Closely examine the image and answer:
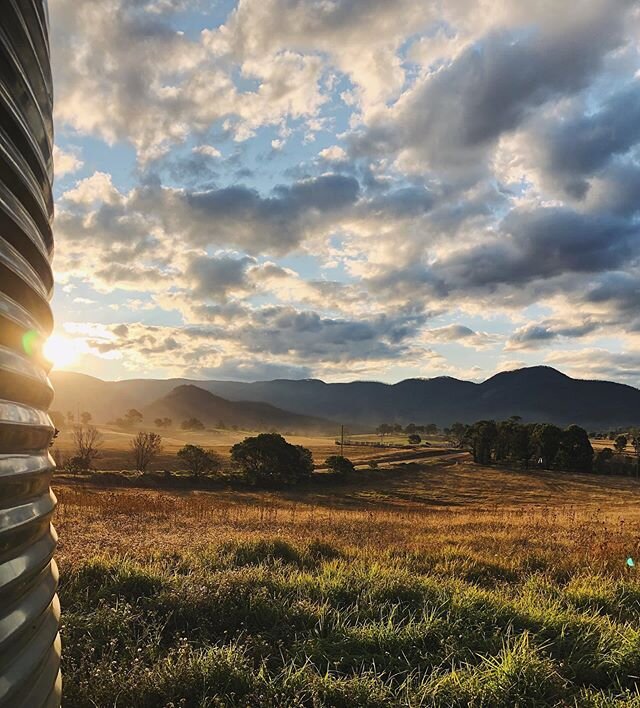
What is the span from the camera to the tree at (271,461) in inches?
2246

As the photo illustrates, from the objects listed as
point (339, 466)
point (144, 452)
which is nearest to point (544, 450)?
point (339, 466)

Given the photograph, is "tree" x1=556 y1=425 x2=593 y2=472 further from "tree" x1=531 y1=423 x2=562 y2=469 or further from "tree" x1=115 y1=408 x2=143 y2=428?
"tree" x1=115 y1=408 x2=143 y2=428

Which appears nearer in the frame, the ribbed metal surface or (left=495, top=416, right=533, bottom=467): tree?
the ribbed metal surface

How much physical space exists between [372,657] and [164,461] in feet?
238

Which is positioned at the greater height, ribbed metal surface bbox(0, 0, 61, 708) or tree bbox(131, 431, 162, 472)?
ribbed metal surface bbox(0, 0, 61, 708)

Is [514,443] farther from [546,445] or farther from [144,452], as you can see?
[144,452]

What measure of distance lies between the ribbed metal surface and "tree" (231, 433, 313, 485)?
5557 centimetres

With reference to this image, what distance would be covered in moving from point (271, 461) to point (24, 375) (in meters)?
57.1

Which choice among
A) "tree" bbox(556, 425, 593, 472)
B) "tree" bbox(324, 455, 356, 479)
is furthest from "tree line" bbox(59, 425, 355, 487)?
"tree" bbox(556, 425, 593, 472)

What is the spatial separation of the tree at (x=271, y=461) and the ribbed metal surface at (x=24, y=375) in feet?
182

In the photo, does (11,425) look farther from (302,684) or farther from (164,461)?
(164,461)

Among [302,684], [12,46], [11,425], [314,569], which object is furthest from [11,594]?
[314,569]

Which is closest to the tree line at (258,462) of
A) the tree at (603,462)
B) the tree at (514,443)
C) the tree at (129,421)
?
the tree at (514,443)

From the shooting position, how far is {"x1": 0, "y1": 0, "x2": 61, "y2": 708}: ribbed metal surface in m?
1.51
